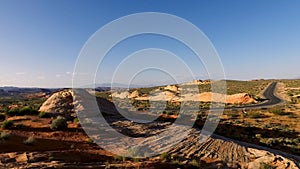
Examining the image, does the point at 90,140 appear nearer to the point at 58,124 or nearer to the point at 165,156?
the point at 58,124

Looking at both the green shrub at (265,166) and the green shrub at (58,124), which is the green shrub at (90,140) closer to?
the green shrub at (58,124)

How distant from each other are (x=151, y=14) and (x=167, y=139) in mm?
8540

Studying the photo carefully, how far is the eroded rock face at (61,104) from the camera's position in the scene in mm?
24469

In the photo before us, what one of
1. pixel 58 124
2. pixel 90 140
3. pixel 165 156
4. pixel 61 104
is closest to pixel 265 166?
pixel 165 156

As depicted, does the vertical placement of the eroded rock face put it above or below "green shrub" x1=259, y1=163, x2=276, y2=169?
above

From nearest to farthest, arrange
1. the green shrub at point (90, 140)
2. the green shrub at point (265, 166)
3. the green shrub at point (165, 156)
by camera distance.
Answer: the green shrub at point (265, 166)
the green shrub at point (165, 156)
the green shrub at point (90, 140)

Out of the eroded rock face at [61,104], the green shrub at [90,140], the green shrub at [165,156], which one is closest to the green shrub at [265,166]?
the green shrub at [165,156]

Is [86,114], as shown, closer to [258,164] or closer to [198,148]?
[198,148]

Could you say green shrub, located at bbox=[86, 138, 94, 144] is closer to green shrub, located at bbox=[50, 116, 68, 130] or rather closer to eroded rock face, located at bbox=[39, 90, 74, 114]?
green shrub, located at bbox=[50, 116, 68, 130]

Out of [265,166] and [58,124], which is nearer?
[265,166]

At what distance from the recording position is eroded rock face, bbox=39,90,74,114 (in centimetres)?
2447

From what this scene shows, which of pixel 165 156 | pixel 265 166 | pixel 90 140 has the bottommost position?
pixel 265 166

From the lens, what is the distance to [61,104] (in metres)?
25.2

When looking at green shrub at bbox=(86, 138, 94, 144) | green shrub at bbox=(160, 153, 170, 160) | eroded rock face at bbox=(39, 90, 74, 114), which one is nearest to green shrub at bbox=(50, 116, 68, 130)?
green shrub at bbox=(86, 138, 94, 144)
